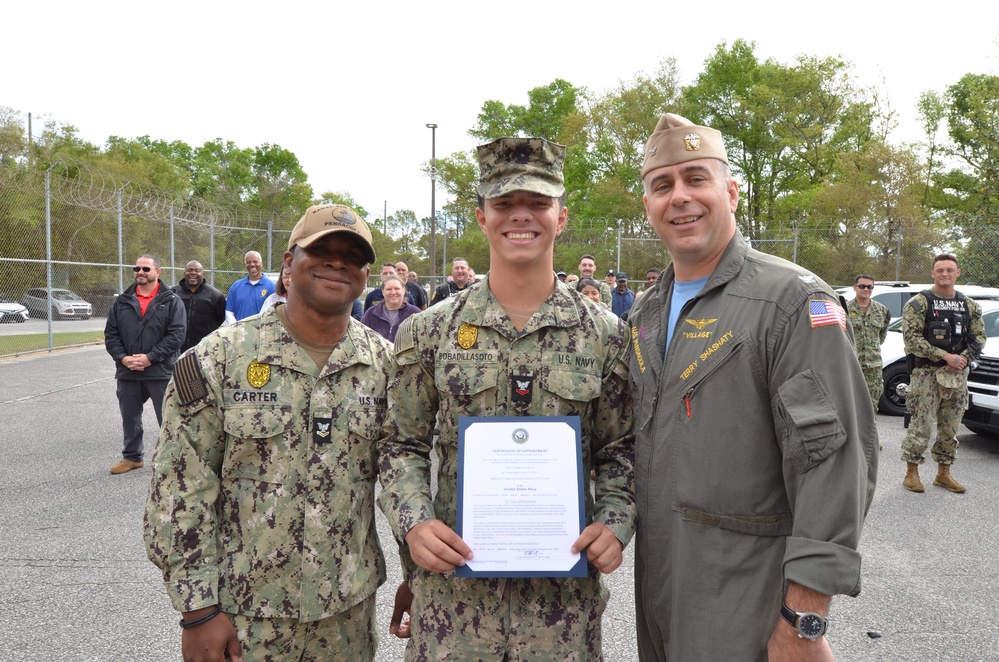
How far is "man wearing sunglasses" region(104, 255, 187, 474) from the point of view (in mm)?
6352

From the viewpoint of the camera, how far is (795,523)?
1.60 meters

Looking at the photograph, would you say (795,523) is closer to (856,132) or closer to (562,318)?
(562,318)

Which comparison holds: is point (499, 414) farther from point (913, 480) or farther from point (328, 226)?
point (913, 480)

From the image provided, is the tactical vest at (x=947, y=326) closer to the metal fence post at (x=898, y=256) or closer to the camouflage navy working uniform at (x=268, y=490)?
the camouflage navy working uniform at (x=268, y=490)

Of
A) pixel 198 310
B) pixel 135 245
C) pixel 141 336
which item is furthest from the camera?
pixel 135 245

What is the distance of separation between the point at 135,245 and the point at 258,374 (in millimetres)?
23977

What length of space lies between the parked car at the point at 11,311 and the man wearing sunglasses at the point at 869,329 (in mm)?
17614

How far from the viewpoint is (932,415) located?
6410 millimetres

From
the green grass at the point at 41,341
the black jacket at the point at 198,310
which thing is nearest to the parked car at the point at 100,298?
the green grass at the point at 41,341

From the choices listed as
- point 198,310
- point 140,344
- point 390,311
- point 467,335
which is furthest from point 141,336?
point 467,335

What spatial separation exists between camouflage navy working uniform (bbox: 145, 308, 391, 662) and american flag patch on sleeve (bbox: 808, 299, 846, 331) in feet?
4.33

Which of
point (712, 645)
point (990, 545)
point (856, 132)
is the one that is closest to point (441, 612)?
point (712, 645)

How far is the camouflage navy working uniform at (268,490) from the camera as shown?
196cm

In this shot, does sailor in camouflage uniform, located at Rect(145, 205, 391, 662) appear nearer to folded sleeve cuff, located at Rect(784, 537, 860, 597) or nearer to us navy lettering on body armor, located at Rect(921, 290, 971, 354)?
folded sleeve cuff, located at Rect(784, 537, 860, 597)
